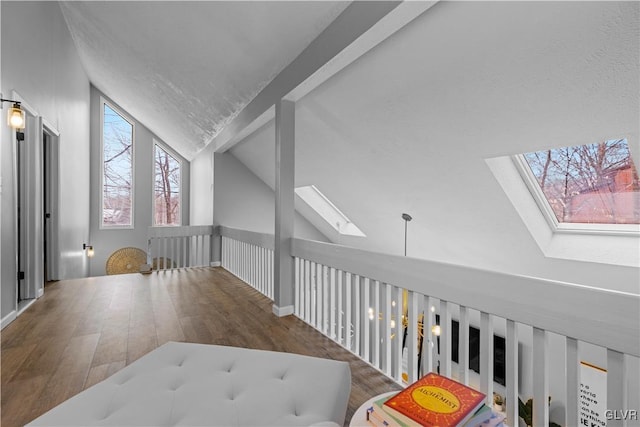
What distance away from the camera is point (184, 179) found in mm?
7852

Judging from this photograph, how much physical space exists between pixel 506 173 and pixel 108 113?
25.9 feet

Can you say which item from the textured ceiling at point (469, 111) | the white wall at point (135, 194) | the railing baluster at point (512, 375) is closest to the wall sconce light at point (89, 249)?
the white wall at point (135, 194)

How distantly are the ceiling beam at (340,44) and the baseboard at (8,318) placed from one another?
2.89 metres

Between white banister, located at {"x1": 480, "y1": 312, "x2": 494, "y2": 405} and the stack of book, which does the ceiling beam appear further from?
the stack of book

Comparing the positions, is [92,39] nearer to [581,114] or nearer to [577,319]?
[581,114]

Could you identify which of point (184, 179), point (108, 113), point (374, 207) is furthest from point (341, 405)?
point (108, 113)

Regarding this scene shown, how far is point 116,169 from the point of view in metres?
7.24

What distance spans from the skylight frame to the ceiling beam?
1.58 m

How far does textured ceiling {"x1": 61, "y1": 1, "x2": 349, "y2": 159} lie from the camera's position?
8.12 feet

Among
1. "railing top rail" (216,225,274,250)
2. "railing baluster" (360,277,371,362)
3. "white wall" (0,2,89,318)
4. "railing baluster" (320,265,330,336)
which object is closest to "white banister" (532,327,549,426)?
"railing baluster" (360,277,371,362)

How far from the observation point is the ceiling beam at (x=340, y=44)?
1.84 meters

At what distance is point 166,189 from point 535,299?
790 centimetres

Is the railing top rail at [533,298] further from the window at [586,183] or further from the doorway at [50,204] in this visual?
the doorway at [50,204]

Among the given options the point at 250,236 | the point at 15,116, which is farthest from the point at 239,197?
the point at 15,116
